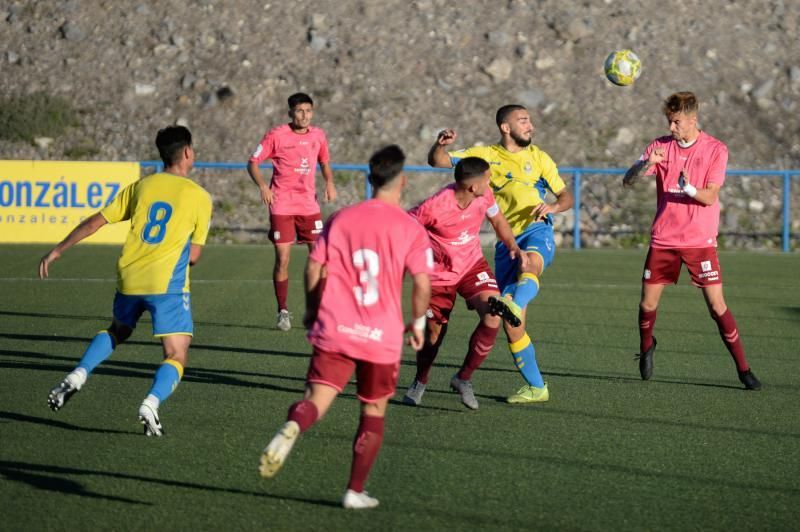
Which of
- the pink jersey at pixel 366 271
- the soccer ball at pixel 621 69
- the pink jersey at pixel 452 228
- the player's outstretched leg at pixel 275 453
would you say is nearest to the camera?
the player's outstretched leg at pixel 275 453

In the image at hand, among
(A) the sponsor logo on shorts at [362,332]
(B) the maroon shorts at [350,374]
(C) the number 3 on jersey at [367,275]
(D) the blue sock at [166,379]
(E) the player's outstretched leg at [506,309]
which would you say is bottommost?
(D) the blue sock at [166,379]

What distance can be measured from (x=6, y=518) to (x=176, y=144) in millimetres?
2421

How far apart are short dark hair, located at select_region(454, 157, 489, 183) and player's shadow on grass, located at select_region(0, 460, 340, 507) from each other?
258 cm

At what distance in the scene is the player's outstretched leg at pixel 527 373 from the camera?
26.8 ft

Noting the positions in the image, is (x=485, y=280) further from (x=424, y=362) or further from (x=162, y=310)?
(x=162, y=310)

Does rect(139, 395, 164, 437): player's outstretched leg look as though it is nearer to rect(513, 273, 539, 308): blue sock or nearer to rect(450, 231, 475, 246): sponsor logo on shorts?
rect(450, 231, 475, 246): sponsor logo on shorts

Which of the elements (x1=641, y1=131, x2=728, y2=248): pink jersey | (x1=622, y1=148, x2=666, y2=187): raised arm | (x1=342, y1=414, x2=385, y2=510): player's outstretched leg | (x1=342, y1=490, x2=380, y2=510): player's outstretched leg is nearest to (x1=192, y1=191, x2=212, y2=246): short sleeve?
(x1=342, y1=414, x2=385, y2=510): player's outstretched leg

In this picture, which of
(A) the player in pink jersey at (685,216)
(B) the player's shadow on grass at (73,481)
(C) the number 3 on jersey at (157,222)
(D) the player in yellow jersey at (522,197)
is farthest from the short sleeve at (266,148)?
(B) the player's shadow on grass at (73,481)

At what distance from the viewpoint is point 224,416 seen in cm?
760

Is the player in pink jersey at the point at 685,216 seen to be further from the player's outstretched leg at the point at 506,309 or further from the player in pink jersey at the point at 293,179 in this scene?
the player in pink jersey at the point at 293,179

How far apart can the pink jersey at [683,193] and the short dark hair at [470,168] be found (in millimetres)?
1745

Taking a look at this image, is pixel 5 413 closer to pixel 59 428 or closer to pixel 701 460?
pixel 59 428

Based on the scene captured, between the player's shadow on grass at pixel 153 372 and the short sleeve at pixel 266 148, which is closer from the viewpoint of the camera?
the player's shadow on grass at pixel 153 372

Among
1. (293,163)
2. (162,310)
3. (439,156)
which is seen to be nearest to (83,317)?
(293,163)
